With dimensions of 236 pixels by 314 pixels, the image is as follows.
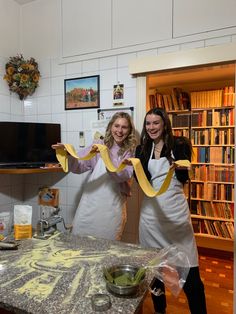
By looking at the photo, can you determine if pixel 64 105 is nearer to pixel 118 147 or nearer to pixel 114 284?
pixel 118 147

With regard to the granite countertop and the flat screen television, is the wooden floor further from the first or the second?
the flat screen television

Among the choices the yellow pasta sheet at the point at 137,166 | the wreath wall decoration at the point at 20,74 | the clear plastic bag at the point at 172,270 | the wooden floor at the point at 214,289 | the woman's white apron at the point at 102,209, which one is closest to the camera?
the clear plastic bag at the point at 172,270

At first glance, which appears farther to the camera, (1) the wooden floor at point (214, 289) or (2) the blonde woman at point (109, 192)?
(1) the wooden floor at point (214, 289)

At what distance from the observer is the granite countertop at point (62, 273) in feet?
2.59

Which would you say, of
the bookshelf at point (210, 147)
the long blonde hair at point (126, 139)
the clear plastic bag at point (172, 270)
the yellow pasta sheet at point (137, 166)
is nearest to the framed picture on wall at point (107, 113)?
the long blonde hair at point (126, 139)

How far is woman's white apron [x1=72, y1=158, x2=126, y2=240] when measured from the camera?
1.62 metres

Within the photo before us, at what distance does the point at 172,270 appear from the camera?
3.20 ft

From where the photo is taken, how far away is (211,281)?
2357 mm

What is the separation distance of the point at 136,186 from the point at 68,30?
149 centimetres

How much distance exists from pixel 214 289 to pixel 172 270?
5.17 ft

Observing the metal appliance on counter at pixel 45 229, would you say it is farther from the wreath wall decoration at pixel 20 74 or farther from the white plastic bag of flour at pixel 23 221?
the wreath wall decoration at pixel 20 74

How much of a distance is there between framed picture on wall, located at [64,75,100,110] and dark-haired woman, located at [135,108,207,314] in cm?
73

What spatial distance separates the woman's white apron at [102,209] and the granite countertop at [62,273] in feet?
0.86

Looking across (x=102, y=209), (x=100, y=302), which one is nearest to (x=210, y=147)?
(x=102, y=209)
